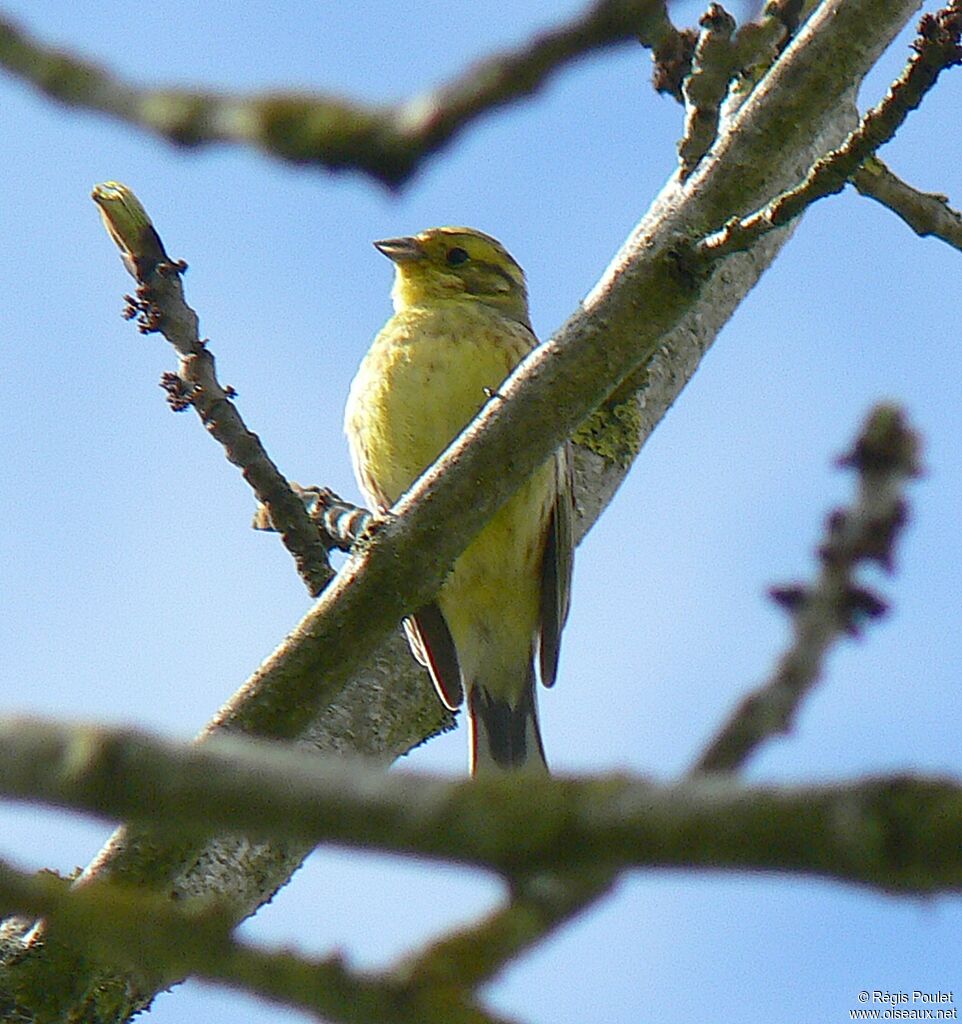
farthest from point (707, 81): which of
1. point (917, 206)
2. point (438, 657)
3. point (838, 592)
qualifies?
point (838, 592)

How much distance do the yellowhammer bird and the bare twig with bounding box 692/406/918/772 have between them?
184 inches

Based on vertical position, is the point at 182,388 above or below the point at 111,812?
above

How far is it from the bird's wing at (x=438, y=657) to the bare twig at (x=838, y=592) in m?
3.94

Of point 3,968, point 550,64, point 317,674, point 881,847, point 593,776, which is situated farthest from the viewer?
point 3,968

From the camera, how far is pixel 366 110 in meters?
1.59

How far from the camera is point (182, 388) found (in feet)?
16.1

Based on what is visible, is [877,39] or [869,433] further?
[877,39]

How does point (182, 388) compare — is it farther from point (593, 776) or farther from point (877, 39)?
point (593, 776)

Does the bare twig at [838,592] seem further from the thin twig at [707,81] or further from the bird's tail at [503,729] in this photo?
the bird's tail at [503,729]

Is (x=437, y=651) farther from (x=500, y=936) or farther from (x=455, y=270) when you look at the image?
(x=500, y=936)

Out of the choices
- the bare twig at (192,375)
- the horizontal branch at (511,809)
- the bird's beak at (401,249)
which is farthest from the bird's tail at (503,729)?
the horizontal branch at (511,809)

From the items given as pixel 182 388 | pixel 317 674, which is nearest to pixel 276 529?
pixel 182 388

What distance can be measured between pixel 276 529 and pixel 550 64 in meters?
3.74

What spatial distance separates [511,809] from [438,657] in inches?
180
